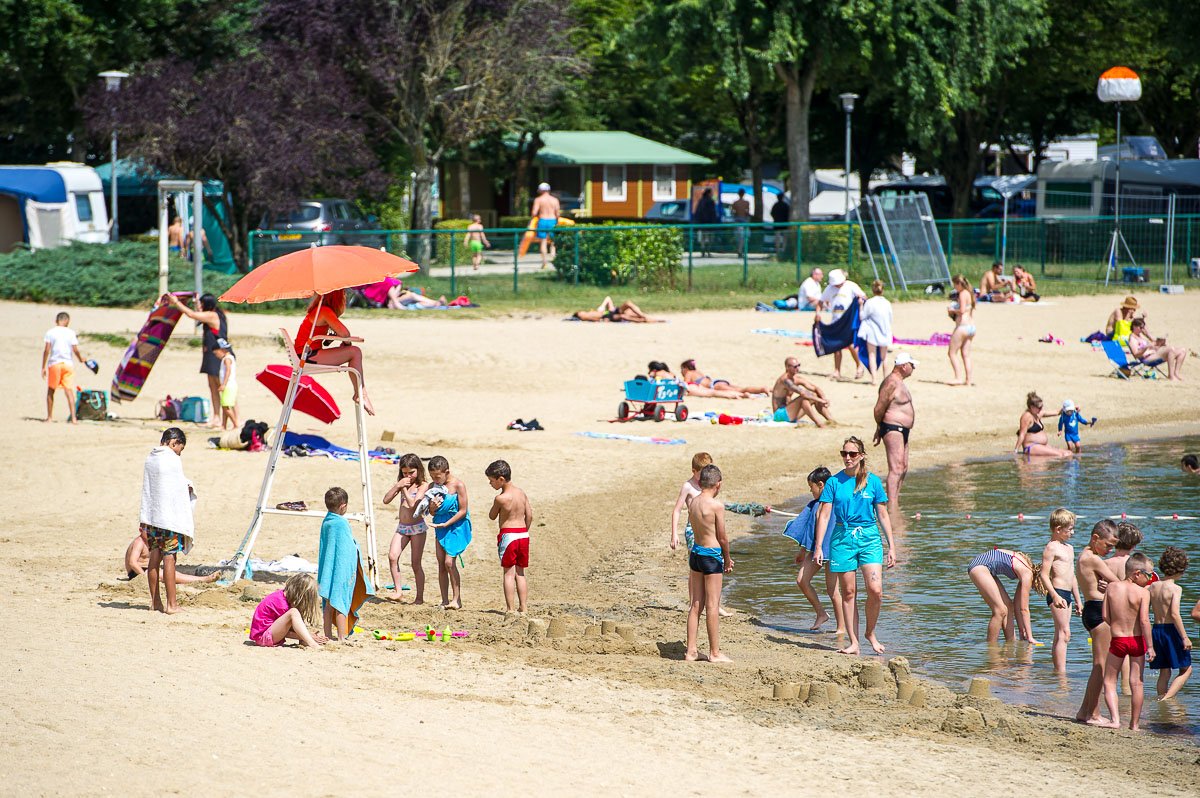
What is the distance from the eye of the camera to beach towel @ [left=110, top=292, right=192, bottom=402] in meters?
18.2

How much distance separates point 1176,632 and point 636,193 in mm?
48387

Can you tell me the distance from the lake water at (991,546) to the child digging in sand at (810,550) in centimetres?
19

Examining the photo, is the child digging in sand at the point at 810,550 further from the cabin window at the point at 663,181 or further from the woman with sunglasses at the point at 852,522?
the cabin window at the point at 663,181

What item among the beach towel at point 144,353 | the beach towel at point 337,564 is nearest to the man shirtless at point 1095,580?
the beach towel at point 337,564

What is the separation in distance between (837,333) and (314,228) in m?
16.0

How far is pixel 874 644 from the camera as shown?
11031 millimetres

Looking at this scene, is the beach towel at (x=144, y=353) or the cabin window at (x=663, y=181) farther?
the cabin window at (x=663, y=181)

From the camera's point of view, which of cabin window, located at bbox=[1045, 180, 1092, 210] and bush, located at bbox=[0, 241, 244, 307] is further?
cabin window, located at bbox=[1045, 180, 1092, 210]

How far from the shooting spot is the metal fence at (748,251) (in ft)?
104

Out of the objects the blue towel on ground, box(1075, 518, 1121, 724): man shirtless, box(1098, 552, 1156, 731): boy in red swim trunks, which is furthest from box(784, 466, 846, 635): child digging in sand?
the blue towel on ground

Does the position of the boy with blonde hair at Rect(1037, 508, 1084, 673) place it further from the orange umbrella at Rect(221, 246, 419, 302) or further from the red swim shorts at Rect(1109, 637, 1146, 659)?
the orange umbrella at Rect(221, 246, 419, 302)

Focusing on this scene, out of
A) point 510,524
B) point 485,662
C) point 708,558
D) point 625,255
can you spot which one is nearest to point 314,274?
point 510,524

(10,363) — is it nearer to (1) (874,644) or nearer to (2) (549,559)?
(2) (549,559)

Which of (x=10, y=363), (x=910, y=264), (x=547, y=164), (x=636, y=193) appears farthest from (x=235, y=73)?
(x=636, y=193)
